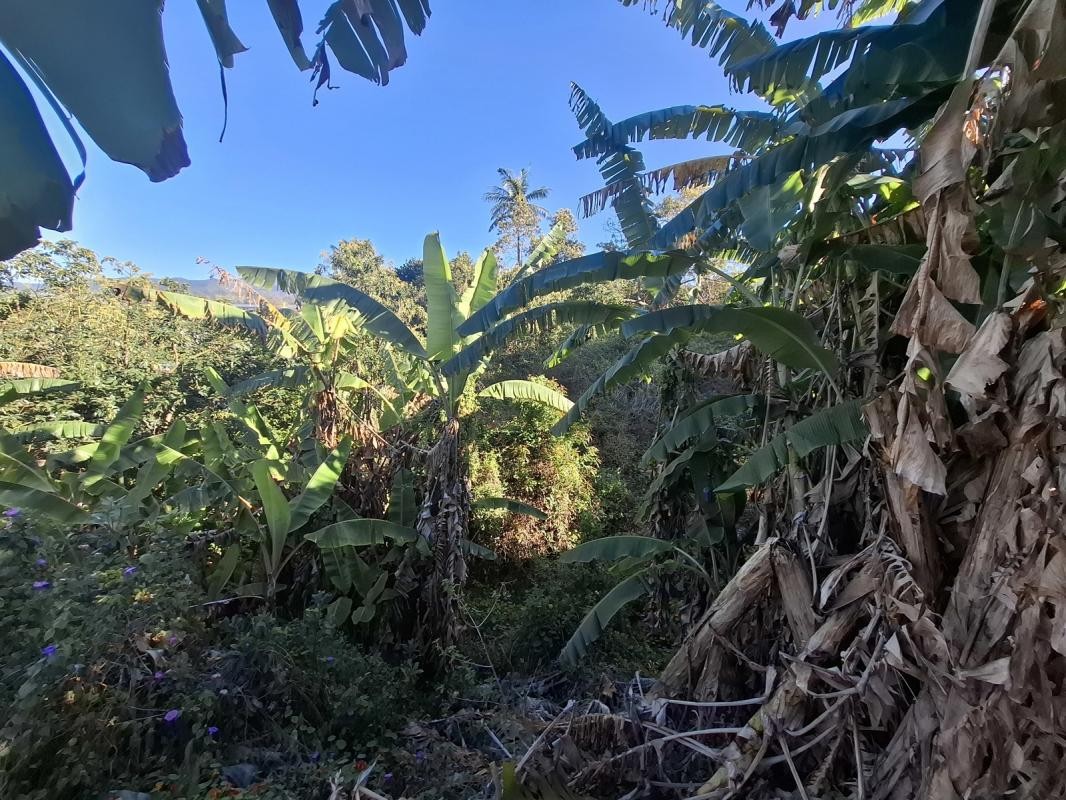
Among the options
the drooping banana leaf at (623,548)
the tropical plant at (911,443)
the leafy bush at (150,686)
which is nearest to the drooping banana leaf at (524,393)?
the drooping banana leaf at (623,548)

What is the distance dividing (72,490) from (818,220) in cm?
656

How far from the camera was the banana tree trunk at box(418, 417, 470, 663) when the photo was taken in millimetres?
4895

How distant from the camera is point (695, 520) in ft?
15.5

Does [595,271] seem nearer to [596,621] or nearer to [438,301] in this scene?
[438,301]

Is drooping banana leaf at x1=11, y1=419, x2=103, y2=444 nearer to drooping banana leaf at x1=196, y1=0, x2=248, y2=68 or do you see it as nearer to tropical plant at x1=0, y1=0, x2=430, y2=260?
tropical plant at x1=0, y1=0, x2=430, y2=260

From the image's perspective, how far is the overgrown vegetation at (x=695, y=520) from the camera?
77.2 inches

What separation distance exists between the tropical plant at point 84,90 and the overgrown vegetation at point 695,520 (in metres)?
0.03

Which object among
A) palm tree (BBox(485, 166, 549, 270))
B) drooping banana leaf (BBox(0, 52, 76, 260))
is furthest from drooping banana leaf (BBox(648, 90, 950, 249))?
palm tree (BBox(485, 166, 549, 270))

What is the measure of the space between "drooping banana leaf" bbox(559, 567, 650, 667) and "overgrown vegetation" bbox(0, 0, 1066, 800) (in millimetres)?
31

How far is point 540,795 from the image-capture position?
205cm

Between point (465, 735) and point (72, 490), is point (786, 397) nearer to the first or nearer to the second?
point (465, 735)

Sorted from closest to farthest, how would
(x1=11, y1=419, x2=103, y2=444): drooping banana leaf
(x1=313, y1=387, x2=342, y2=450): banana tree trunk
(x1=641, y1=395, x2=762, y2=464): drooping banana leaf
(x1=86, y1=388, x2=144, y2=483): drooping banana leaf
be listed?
(x1=641, y1=395, x2=762, y2=464): drooping banana leaf → (x1=86, y1=388, x2=144, y2=483): drooping banana leaf → (x1=313, y1=387, x2=342, y2=450): banana tree trunk → (x1=11, y1=419, x2=103, y2=444): drooping banana leaf

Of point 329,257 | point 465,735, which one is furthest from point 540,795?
point 329,257

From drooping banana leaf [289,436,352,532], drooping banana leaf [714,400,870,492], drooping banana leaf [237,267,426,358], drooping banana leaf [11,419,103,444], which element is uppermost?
drooping banana leaf [237,267,426,358]
